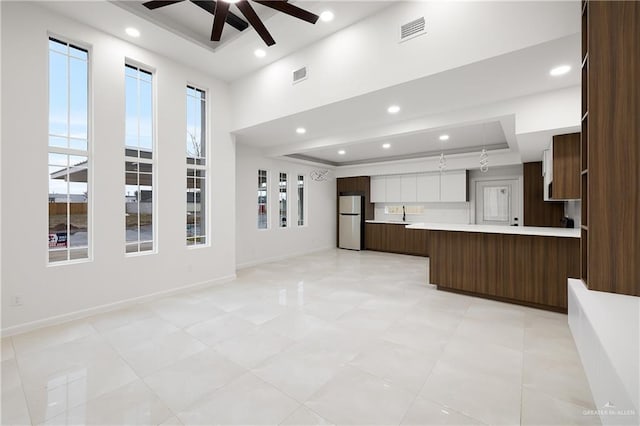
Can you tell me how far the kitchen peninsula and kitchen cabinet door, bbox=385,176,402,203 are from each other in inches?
152

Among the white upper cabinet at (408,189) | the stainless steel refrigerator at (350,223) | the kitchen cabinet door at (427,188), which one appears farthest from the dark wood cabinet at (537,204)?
the stainless steel refrigerator at (350,223)

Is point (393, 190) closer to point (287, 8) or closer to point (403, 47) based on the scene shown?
point (403, 47)

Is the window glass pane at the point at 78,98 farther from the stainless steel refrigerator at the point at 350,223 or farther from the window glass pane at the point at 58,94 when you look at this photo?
the stainless steel refrigerator at the point at 350,223

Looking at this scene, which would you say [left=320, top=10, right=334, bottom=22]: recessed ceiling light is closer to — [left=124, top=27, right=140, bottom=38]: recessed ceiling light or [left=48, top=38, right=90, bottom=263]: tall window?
Answer: [left=124, top=27, right=140, bottom=38]: recessed ceiling light

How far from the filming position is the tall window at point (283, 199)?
24.4 ft

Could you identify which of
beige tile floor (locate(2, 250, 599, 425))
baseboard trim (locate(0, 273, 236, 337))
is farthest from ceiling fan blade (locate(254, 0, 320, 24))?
baseboard trim (locate(0, 273, 236, 337))

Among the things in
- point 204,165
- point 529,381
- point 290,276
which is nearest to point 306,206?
point 290,276

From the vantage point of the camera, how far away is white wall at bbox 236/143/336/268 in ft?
20.7

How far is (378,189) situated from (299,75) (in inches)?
213

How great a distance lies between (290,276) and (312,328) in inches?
95.0

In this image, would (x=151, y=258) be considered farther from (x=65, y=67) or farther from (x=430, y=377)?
(x=430, y=377)

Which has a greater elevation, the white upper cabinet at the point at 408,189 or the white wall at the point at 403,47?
the white wall at the point at 403,47

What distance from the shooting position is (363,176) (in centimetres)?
884

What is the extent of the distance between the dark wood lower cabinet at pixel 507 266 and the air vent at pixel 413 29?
2852 mm
